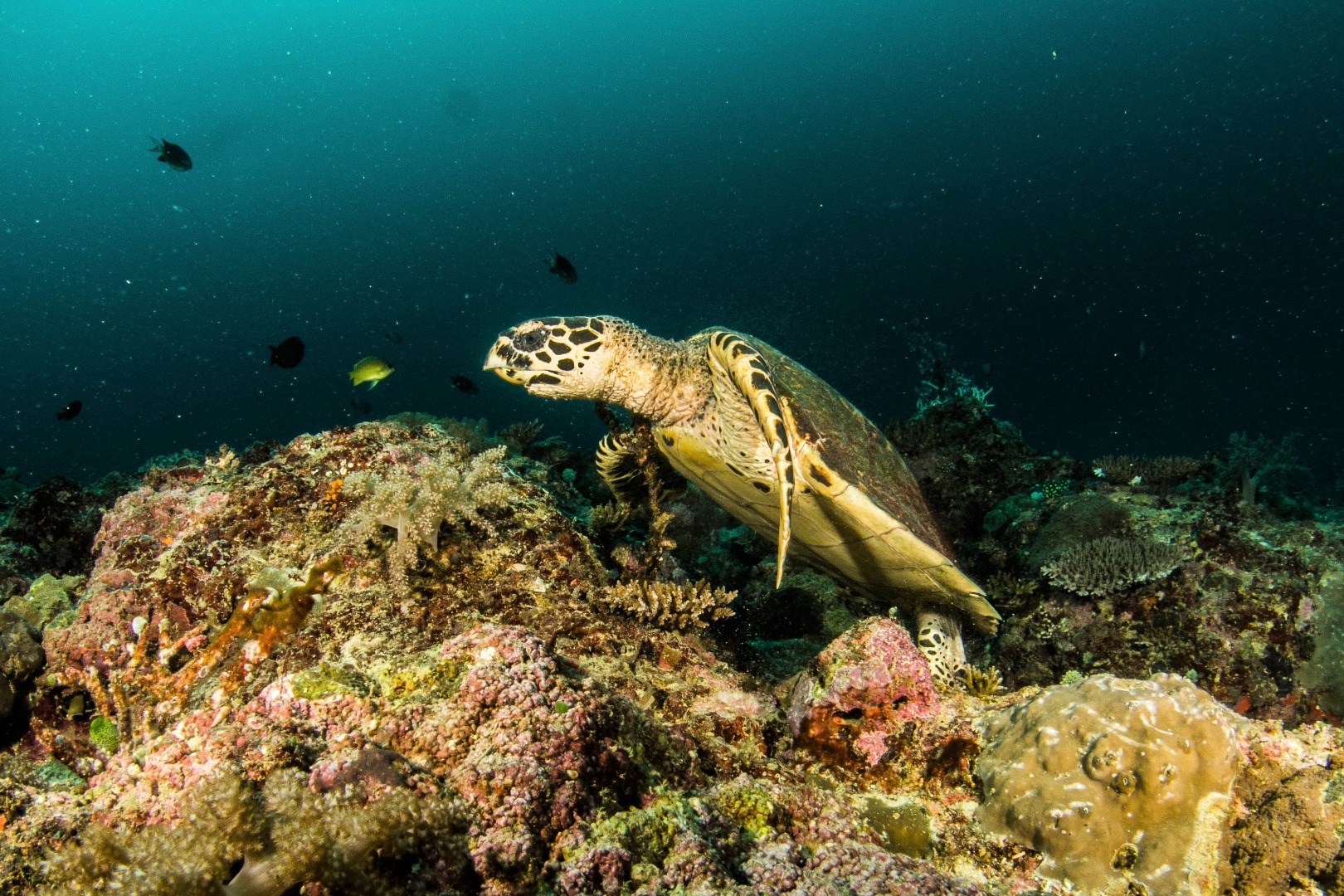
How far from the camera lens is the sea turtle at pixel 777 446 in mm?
3094

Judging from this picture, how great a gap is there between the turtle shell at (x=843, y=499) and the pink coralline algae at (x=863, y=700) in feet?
3.31

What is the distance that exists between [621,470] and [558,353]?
4.07 feet

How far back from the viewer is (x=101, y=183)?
124250mm

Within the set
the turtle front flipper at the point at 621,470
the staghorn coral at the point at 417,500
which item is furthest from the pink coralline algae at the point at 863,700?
the turtle front flipper at the point at 621,470

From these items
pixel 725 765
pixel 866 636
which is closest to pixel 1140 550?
pixel 866 636

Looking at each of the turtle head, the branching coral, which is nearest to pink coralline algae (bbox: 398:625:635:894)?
the turtle head

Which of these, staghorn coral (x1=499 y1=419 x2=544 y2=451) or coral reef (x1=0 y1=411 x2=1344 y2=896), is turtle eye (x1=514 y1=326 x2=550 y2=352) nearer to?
coral reef (x1=0 y1=411 x2=1344 y2=896)

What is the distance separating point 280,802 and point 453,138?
152 meters

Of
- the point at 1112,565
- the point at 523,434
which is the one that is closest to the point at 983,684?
the point at 1112,565

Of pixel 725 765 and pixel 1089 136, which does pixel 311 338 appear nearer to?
pixel 725 765

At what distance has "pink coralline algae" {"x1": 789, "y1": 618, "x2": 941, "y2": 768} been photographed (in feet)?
6.72

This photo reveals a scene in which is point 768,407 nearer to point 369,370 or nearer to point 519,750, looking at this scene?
point 519,750

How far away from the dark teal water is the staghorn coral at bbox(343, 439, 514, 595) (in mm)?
47973

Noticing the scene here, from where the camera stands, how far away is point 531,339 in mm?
3709
